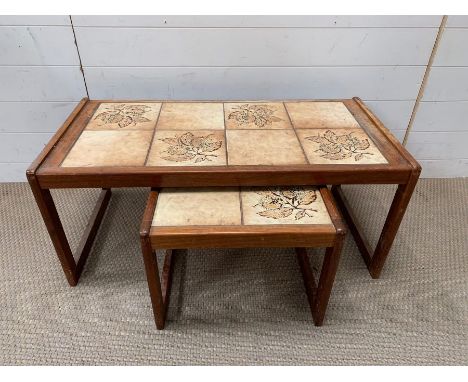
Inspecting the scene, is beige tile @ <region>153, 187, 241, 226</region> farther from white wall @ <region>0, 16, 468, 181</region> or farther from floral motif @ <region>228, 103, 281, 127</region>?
white wall @ <region>0, 16, 468, 181</region>

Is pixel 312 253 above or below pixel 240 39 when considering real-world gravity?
below

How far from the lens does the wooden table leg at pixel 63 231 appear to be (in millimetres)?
972

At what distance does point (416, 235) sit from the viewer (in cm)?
139

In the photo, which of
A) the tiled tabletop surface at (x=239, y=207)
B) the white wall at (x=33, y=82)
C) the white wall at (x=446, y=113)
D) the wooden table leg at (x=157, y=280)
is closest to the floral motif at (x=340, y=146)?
the tiled tabletop surface at (x=239, y=207)

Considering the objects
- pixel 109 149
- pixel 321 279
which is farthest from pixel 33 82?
pixel 321 279

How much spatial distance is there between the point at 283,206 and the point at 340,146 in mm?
287

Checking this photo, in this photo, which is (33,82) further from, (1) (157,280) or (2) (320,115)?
(2) (320,115)

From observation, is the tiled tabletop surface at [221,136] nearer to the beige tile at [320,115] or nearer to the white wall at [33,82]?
the beige tile at [320,115]

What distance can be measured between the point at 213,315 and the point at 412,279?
2.25ft

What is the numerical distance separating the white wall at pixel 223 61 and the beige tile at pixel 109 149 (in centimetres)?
40

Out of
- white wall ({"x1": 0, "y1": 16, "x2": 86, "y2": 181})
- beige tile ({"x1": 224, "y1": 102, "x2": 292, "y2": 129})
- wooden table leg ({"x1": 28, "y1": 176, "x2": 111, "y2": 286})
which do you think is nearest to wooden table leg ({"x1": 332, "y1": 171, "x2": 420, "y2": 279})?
beige tile ({"x1": 224, "y1": 102, "x2": 292, "y2": 129})

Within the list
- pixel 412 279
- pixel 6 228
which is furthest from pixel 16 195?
pixel 412 279

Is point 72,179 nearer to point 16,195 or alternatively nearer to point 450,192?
point 16,195

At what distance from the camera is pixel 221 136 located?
1098 millimetres
